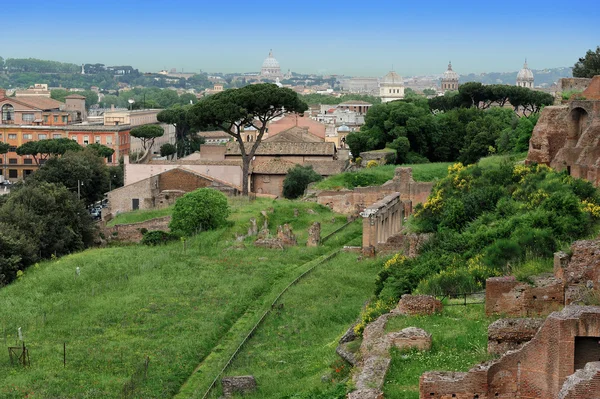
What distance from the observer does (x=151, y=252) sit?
34.0 m

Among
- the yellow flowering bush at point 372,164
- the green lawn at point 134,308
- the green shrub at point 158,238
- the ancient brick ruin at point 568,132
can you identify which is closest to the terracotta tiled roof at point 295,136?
the yellow flowering bush at point 372,164

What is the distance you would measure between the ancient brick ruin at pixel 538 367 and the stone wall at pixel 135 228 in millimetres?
25376

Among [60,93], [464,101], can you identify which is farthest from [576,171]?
[60,93]

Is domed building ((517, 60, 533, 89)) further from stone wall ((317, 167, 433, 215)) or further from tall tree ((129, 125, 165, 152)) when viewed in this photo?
stone wall ((317, 167, 433, 215))

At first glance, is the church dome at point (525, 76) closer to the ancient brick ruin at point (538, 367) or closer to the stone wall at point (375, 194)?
the stone wall at point (375, 194)

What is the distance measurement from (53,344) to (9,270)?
913cm

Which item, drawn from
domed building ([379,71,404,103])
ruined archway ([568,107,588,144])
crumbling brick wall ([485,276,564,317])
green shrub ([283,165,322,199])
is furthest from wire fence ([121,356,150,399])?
domed building ([379,71,404,103])

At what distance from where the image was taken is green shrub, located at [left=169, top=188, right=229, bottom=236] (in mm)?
36656

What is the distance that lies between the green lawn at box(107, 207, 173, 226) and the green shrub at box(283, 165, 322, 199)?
739cm

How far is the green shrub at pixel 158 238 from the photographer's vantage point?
36219 millimetres

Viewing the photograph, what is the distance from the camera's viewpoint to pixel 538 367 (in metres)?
14.2

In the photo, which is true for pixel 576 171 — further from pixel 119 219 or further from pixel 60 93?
pixel 60 93

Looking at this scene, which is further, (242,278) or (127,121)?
(127,121)

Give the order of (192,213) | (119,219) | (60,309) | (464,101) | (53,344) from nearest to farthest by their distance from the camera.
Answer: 1. (53,344)
2. (60,309)
3. (192,213)
4. (119,219)
5. (464,101)
